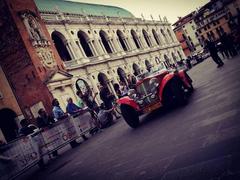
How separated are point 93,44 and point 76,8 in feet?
28.5

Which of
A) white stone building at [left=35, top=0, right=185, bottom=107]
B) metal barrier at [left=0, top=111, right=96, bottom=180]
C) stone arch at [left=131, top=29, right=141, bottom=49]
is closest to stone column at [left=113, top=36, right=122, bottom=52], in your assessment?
white stone building at [left=35, top=0, right=185, bottom=107]

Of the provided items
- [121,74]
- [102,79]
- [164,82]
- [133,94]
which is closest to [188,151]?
[164,82]

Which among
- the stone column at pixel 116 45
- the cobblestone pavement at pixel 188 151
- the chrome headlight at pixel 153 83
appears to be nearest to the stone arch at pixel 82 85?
the stone column at pixel 116 45

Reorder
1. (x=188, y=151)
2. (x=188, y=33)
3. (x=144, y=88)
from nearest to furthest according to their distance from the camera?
(x=188, y=151)
(x=144, y=88)
(x=188, y=33)

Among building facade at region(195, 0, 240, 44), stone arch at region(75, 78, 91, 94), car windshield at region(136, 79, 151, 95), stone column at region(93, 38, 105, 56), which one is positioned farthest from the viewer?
building facade at region(195, 0, 240, 44)

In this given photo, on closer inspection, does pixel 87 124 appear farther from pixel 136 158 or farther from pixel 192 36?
pixel 192 36

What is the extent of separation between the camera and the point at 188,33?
83.9m

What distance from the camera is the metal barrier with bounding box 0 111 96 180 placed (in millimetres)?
7988

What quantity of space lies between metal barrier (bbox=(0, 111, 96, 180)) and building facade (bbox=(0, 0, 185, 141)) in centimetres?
414

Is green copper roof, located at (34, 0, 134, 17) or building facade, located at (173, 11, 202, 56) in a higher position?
green copper roof, located at (34, 0, 134, 17)

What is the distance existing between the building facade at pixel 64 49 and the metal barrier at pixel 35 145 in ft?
13.6

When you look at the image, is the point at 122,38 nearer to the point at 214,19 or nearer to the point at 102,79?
the point at 102,79

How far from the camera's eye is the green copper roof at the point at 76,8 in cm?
3051

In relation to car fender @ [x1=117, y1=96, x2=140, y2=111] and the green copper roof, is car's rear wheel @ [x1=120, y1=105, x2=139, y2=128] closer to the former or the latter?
car fender @ [x1=117, y1=96, x2=140, y2=111]
